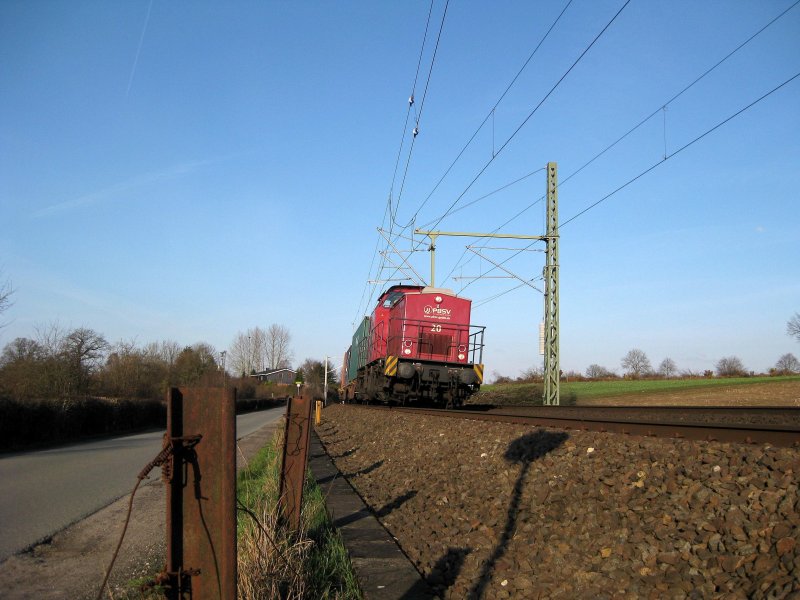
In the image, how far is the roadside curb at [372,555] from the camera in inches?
165

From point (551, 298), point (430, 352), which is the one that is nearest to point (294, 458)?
point (430, 352)

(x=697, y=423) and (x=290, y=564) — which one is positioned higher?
(x=697, y=423)

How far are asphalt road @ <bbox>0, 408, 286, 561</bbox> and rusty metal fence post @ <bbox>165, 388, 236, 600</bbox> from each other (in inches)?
185

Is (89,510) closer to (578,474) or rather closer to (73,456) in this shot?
(578,474)

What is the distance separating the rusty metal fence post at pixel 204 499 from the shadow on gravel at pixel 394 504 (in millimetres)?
4405

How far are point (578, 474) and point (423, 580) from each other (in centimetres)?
192

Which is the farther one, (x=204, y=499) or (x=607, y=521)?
(x=607, y=521)

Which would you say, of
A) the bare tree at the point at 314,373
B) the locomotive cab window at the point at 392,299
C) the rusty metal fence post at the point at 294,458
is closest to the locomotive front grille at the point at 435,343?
the locomotive cab window at the point at 392,299

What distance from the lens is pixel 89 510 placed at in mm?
8586

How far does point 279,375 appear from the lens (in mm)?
115875

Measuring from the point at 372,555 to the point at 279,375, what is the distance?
114 metres

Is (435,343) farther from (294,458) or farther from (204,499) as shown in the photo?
(204,499)

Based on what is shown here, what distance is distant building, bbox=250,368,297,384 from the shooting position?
11288 cm

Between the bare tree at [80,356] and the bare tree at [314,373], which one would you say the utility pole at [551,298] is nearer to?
the bare tree at [80,356]
